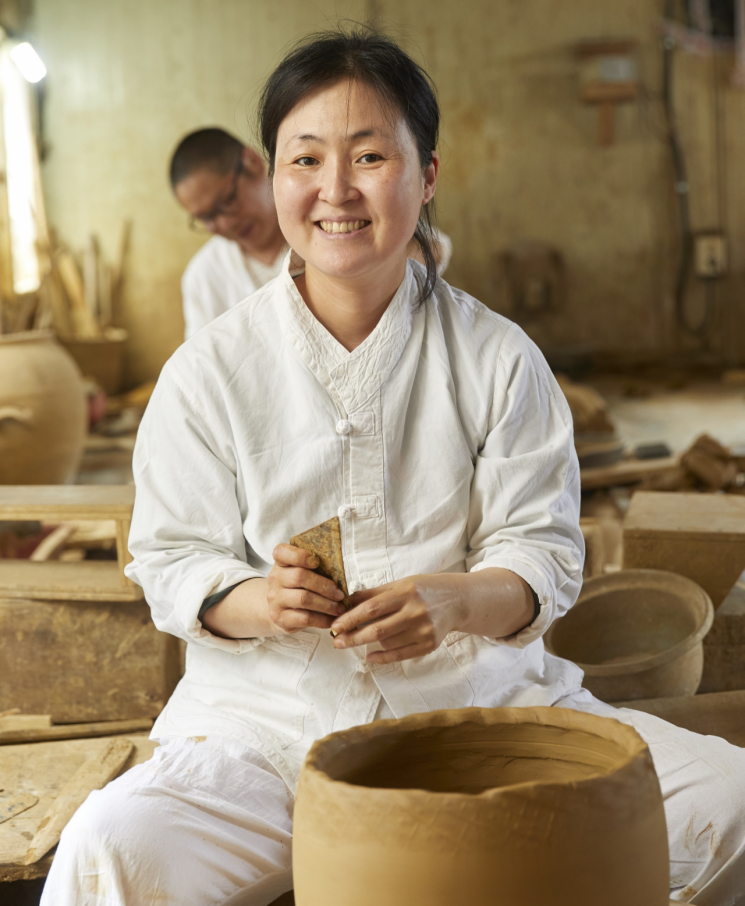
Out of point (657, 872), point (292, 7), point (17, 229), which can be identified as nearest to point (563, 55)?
point (292, 7)

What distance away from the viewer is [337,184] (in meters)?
1.53

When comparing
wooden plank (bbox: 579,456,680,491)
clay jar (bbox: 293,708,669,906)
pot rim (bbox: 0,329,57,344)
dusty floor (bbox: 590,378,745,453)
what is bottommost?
dusty floor (bbox: 590,378,745,453)

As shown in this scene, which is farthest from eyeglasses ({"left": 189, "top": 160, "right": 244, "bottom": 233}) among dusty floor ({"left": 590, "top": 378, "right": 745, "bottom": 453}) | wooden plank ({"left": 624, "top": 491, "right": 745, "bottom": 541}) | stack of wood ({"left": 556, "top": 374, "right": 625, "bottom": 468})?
dusty floor ({"left": 590, "top": 378, "right": 745, "bottom": 453})

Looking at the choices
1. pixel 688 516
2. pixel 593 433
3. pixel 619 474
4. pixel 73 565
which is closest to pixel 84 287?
pixel 593 433

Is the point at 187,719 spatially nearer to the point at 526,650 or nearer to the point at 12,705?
the point at 526,650

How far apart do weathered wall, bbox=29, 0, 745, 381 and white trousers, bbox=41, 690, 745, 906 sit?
26.4 ft

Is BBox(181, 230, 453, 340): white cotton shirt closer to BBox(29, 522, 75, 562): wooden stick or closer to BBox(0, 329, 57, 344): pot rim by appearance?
BBox(29, 522, 75, 562): wooden stick

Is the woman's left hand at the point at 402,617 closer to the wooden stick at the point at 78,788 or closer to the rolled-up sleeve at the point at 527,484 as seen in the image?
the rolled-up sleeve at the point at 527,484

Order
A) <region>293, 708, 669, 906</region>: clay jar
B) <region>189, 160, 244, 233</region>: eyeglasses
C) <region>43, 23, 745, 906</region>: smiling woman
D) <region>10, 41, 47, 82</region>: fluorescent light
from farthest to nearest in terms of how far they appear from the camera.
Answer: <region>10, 41, 47, 82</region>: fluorescent light → <region>189, 160, 244, 233</region>: eyeglasses → <region>43, 23, 745, 906</region>: smiling woman → <region>293, 708, 669, 906</region>: clay jar

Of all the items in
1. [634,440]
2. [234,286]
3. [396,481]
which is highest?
[234,286]

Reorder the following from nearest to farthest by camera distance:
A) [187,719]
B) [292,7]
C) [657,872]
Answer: [657,872] < [187,719] < [292,7]

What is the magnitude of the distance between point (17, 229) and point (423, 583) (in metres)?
7.73

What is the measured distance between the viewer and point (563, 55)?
9.08 metres

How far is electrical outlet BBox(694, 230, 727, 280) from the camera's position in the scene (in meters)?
9.16
